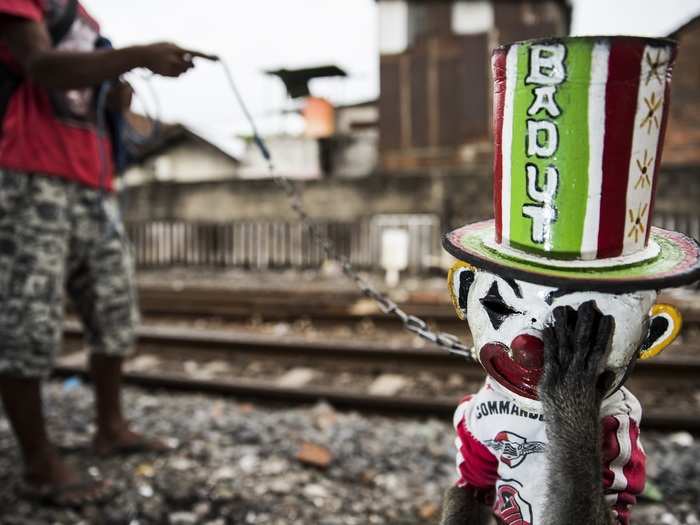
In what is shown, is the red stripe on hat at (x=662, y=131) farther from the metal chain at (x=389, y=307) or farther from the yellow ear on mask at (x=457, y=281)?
the metal chain at (x=389, y=307)

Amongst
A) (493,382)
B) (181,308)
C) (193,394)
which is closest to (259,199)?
(181,308)

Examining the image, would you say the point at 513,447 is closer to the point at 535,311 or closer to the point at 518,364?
the point at 518,364

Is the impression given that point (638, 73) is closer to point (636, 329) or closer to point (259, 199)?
point (636, 329)

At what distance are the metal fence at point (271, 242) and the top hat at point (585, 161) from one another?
9.46 meters

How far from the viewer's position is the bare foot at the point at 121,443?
122 inches

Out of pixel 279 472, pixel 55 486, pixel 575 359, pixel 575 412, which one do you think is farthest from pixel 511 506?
pixel 55 486

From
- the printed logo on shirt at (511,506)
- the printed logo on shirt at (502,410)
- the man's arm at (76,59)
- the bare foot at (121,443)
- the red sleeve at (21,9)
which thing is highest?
the red sleeve at (21,9)

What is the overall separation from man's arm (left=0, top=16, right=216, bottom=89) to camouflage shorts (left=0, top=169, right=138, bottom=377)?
1.88 feet

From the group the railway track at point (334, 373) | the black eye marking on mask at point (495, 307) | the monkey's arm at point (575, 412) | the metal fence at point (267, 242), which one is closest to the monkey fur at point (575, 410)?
the monkey's arm at point (575, 412)

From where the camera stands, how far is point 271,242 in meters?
12.1

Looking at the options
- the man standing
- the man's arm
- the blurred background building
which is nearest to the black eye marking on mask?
the man's arm

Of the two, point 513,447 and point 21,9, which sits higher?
point 21,9

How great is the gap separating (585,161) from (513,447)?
68cm

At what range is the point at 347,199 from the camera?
12.8 metres
